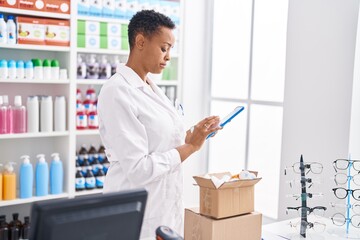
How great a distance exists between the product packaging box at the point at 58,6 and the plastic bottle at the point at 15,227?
144 centimetres

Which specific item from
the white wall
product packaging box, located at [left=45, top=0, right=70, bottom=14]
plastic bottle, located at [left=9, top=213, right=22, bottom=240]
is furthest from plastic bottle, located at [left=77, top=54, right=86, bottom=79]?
the white wall

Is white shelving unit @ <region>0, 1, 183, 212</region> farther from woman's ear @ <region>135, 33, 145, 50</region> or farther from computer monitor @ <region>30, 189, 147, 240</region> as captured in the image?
computer monitor @ <region>30, 189, 147, 240</region>

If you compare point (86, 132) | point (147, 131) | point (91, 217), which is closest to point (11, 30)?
point (86, 132)

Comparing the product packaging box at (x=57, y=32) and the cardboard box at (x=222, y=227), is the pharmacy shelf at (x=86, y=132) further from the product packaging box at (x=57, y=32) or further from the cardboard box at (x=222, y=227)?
the cardboard box at (x=222, y=227)

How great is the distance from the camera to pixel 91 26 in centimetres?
330

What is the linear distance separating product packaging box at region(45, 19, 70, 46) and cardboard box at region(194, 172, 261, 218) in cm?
192

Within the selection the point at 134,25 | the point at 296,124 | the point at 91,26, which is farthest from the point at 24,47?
the point at 296,124

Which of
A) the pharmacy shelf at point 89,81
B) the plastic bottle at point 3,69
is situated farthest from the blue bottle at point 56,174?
the plastic bottle at point 3,69

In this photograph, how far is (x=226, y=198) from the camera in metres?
1.59

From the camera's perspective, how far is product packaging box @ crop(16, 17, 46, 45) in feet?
9.91

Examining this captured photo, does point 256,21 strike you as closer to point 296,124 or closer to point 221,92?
point 221,92

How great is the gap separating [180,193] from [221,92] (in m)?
2.12

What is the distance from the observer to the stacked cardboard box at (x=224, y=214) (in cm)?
157

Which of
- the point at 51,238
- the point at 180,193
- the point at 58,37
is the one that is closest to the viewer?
the point at 51,238
